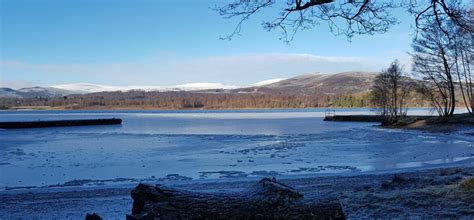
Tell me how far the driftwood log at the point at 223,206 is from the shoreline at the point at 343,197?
0.30m

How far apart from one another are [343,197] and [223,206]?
3.64 m

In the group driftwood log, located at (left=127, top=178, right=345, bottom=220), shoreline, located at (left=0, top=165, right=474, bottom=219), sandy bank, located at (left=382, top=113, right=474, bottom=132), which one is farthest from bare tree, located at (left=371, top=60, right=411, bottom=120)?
driftwood log, located at (left=127, top=178, right=345, bottom=220)

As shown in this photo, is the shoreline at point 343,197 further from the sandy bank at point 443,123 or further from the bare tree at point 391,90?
the bare tree at point 391,90

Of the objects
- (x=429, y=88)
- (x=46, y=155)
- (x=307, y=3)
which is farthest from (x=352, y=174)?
(x=429, y=88)

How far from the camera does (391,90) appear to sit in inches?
2584

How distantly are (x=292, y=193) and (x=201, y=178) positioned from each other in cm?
954

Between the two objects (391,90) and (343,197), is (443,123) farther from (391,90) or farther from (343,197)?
(343,197)

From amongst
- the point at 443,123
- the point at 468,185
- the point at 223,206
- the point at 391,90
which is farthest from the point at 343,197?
the point at 391,90

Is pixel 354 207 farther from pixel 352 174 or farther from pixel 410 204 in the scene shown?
pixel 352 174

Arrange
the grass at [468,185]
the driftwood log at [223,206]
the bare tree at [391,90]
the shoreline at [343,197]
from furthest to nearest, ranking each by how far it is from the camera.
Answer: the bare tree at [391,90] < the grass at [468,185] < the shoreline at [343,197] < the driftwood log at [223,206]

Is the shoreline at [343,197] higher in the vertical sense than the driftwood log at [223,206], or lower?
lower

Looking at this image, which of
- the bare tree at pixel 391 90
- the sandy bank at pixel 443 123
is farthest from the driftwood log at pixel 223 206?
the bare tree at pixel 391 90

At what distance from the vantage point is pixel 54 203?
10602 mm

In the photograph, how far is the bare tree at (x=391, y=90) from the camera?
63438mm
